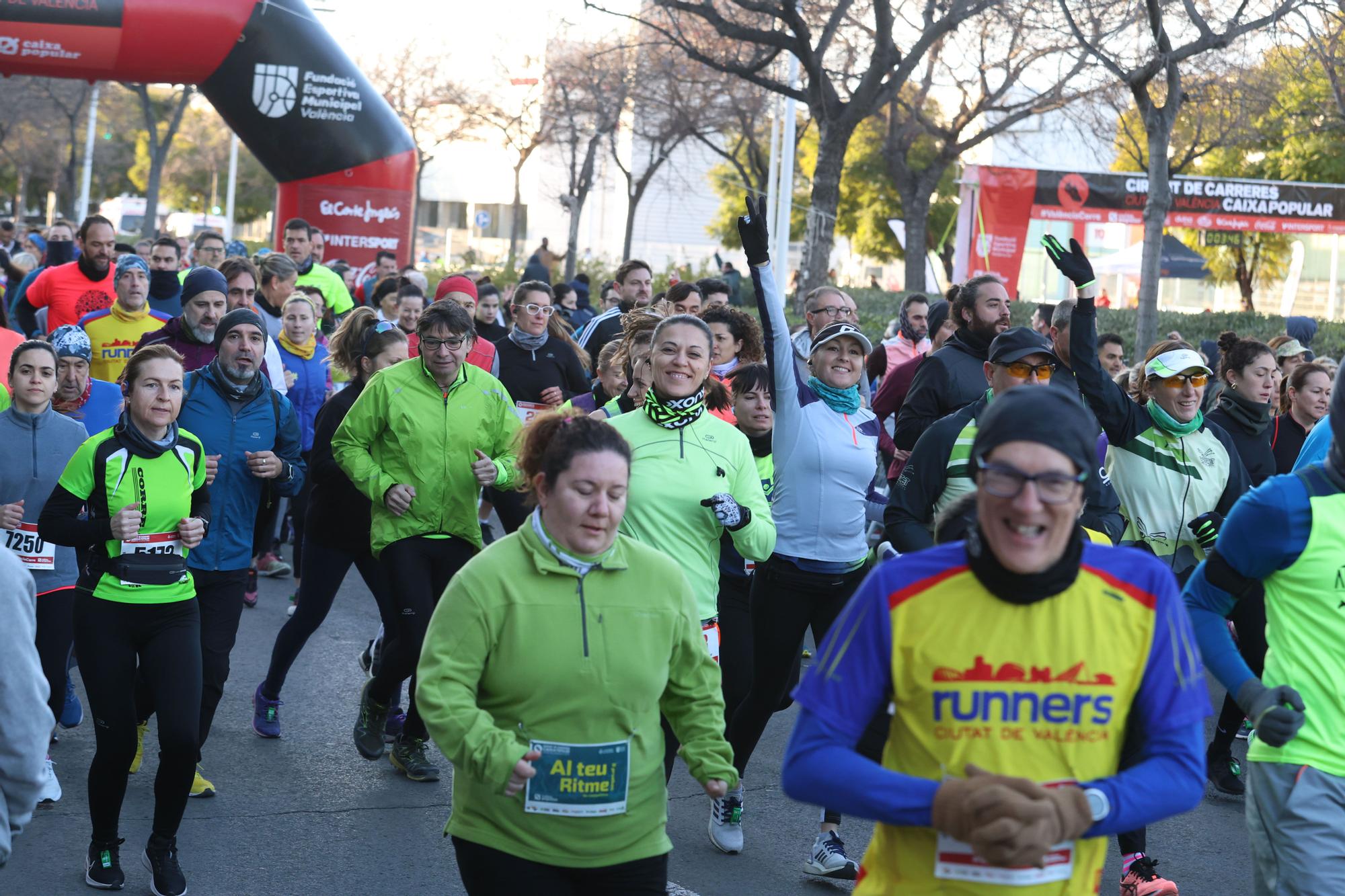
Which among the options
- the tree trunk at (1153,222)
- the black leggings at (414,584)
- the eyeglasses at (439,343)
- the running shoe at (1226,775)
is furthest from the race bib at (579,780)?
the tree trunk at (1153,222)

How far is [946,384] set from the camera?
6.58 m

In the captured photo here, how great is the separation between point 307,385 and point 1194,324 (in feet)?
44.7

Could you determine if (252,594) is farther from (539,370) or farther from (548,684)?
(548,684)

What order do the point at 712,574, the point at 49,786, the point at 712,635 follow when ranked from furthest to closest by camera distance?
1. the point at 712,574
2. the point at 712,635
3. the point at 49,786

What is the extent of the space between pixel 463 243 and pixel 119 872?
70.6 metres

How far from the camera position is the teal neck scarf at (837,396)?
5.91 m

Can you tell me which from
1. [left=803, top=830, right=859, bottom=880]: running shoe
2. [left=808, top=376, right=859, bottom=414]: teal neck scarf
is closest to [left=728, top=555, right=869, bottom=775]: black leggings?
[left=803, top=830, right=859, bottom=880]: running shoe

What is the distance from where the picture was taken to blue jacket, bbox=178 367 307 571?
20.2 feet

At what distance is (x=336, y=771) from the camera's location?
22.1ft

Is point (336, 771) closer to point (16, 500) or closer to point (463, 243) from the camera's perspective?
point (16, 500)

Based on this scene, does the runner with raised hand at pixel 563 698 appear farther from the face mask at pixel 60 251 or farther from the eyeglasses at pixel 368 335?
the face mask at pixel 60 251

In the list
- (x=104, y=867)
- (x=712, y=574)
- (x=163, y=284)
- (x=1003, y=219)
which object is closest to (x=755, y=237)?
(x=712, y=574)

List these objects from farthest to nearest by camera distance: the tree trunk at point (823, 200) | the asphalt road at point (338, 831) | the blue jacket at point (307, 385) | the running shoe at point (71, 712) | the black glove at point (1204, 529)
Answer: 1. the tree trunk at point (823, 200)
2. the blue jacket at point (307, 385)
3. the running shoe at point (71, 712)
4. the black glove at point (1204, 529)
5. the asphalt road at point (338, 831)

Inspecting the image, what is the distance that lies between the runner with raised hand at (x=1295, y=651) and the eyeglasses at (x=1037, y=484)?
120cm
